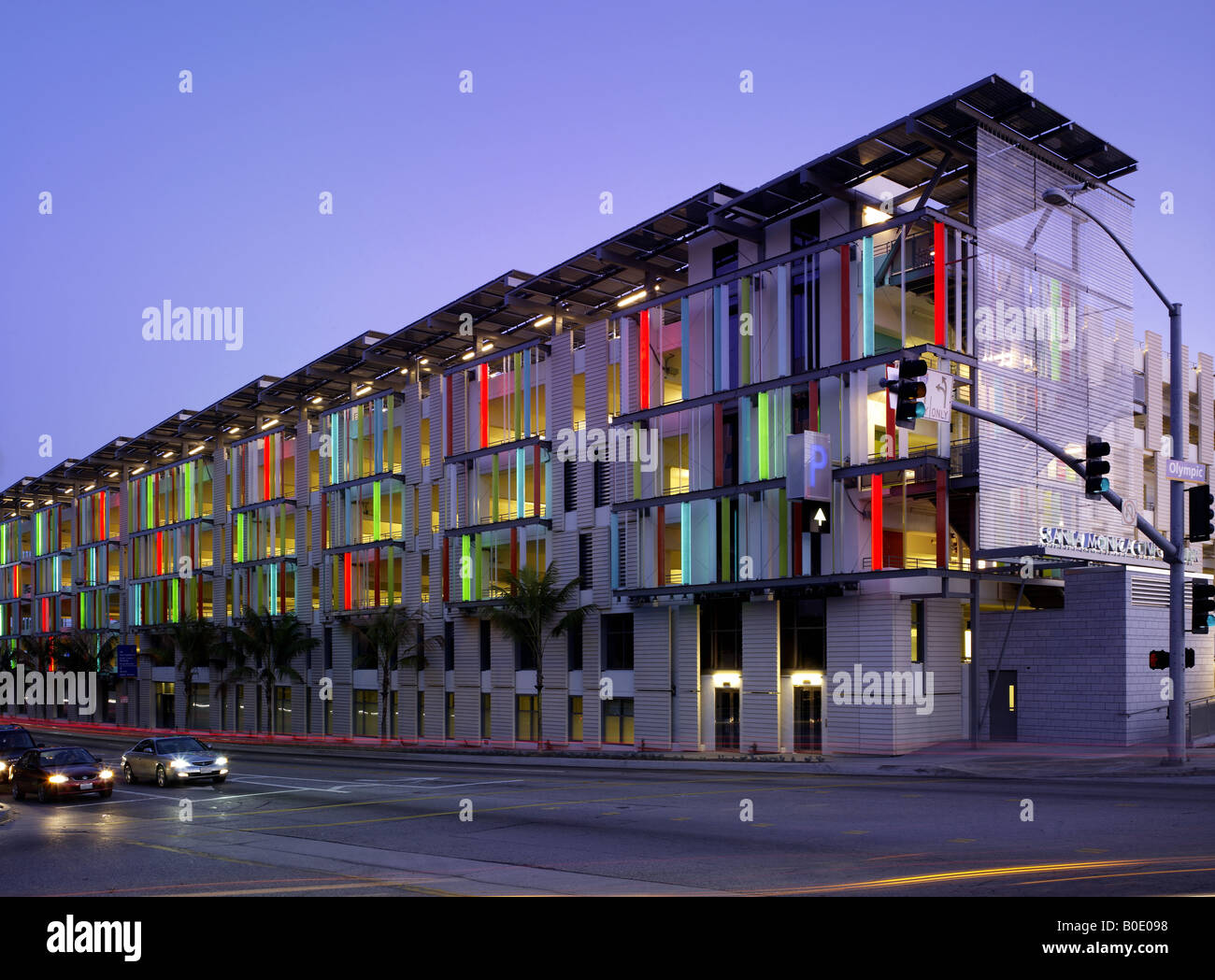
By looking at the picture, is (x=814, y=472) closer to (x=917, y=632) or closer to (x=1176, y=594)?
(x=917, y=632)

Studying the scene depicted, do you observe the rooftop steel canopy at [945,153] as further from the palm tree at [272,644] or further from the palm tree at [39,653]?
the palm tree at [39,653]

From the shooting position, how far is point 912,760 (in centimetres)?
3491

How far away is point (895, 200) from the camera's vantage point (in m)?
42.1

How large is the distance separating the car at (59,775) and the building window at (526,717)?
2388cm

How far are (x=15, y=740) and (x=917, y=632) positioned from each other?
28909 millimetres

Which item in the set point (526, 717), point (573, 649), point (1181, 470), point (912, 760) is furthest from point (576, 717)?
point (1181, 470)

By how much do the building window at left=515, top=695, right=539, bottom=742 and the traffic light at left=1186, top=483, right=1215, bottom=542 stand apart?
31318mm

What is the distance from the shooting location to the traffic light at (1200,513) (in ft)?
84.5

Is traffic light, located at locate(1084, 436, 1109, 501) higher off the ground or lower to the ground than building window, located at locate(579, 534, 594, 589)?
higher

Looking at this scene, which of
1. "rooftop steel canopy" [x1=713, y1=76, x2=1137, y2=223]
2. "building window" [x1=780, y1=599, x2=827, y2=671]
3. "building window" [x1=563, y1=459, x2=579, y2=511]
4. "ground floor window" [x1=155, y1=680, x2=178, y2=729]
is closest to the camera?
"rooftop steel canopy" [x1=713, y1=76, x2=1137, y2=223]

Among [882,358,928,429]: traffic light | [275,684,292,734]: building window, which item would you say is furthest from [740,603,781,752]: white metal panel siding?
[275,684,292,734]: building window

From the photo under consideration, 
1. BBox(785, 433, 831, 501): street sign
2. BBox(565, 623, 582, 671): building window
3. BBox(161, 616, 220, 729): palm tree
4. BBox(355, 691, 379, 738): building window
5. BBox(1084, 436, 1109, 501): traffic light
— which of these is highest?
BBox(785, 433, 831, 501): street sign

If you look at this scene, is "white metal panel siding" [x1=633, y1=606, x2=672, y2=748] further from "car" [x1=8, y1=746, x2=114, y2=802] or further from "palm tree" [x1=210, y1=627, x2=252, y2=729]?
"palm tree" [x1=210, y1=627, x2=252, y2=729]

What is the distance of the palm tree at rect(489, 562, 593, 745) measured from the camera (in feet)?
161
